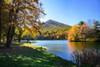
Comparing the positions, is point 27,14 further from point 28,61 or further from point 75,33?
point 75,33

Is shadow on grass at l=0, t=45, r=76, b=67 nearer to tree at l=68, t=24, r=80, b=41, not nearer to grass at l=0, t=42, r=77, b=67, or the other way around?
grass at l=0, t=42, r=77, b=67

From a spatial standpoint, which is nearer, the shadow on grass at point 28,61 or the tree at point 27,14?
the shadow on grass at point 28,61

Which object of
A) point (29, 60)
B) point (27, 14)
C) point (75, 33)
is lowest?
point (29, 60)

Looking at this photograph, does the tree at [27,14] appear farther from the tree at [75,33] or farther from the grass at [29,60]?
the tree at [75,33]

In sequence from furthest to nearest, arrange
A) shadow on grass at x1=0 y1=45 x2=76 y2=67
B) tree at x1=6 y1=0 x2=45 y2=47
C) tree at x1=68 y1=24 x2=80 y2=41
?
tree at x1=68 y1=24 x2=80 y2=41, tree at x1=6 y1=0 x2=45 y2=47, shadow on grass at x1=0 y1=45 x2=76 y2=67

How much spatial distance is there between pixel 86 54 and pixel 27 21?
1041 cm

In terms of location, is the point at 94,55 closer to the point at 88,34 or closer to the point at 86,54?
the point at 86,54

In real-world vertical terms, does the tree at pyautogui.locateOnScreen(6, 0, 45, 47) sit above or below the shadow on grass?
above

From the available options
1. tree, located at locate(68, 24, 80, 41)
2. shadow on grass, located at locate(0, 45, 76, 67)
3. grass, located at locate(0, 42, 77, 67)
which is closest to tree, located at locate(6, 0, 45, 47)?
grass, located at locate(0, 42, 77, 67)

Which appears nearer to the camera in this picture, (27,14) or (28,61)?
(28,61)

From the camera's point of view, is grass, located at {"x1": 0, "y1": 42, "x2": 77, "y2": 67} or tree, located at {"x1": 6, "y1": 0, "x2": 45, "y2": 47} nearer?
grass, located at {"x1": 0, "y1": 42, "x2": 77, "y2": 67}

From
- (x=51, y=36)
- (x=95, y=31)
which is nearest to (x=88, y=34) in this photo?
(x=95, y=31)

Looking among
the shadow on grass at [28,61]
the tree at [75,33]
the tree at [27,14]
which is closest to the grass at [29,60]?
the shadow on grass at [28,61]

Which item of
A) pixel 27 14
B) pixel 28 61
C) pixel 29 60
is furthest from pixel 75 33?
pixel 28 61
